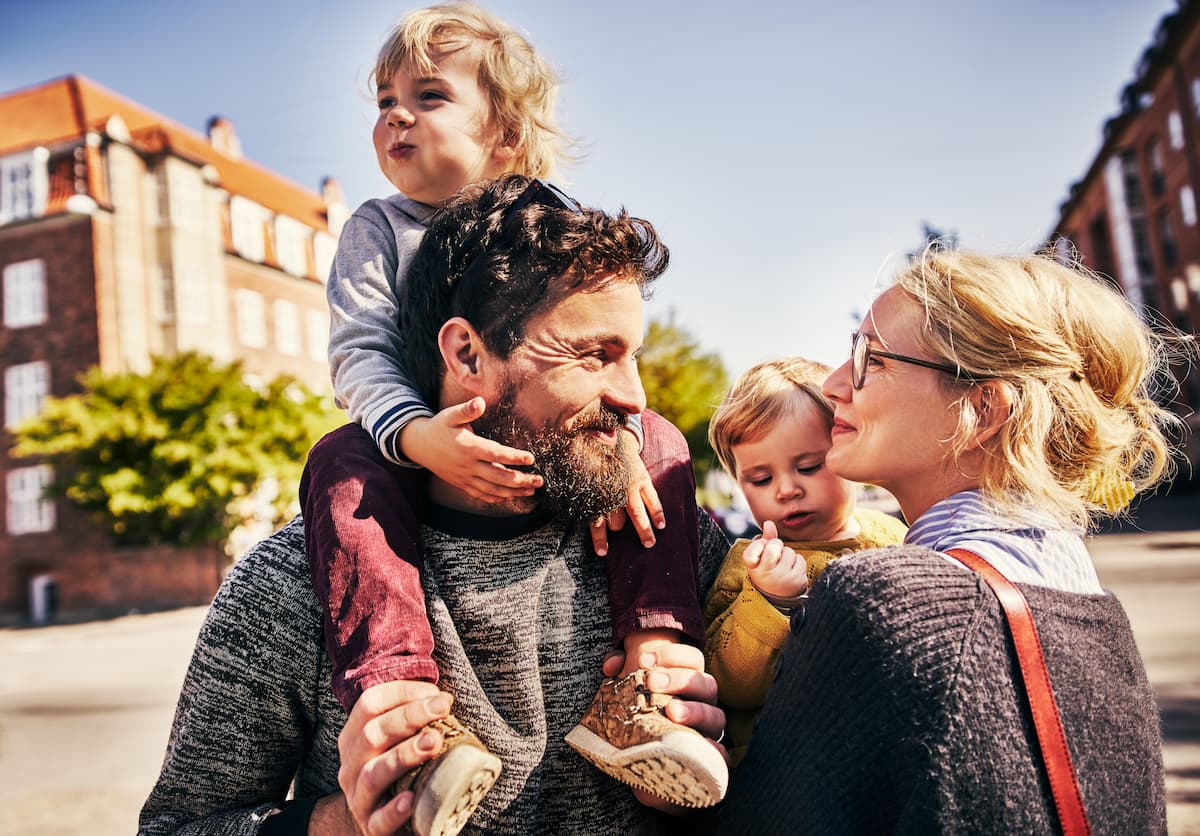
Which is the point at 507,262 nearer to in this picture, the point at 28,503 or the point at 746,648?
the point at 746,648

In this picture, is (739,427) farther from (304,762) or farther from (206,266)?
(206,266)

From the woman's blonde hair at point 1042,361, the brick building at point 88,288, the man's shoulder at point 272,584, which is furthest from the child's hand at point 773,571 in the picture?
the brick building at point 88,288

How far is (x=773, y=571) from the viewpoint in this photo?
1939mm

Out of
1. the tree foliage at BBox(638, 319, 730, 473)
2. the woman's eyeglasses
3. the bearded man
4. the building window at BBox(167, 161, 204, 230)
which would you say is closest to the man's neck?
the bearded man

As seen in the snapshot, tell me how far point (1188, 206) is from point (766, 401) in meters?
39.0

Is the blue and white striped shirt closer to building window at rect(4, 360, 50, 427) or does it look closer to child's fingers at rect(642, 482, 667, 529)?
child's fingers at rect(642, 482, 667, 529)

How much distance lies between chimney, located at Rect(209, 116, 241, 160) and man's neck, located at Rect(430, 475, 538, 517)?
39539 millimetres

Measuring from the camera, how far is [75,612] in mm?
25859

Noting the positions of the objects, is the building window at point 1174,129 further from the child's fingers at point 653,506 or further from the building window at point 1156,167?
the child's fingers at point 653,506

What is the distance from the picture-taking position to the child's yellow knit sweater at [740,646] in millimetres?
1957

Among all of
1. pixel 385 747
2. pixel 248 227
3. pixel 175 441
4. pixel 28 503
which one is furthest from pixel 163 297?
pixel 385 747

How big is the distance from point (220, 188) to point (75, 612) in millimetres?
13997

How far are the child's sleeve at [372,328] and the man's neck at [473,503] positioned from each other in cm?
Result: 13

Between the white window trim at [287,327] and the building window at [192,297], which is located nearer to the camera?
the building window at [192,297]
